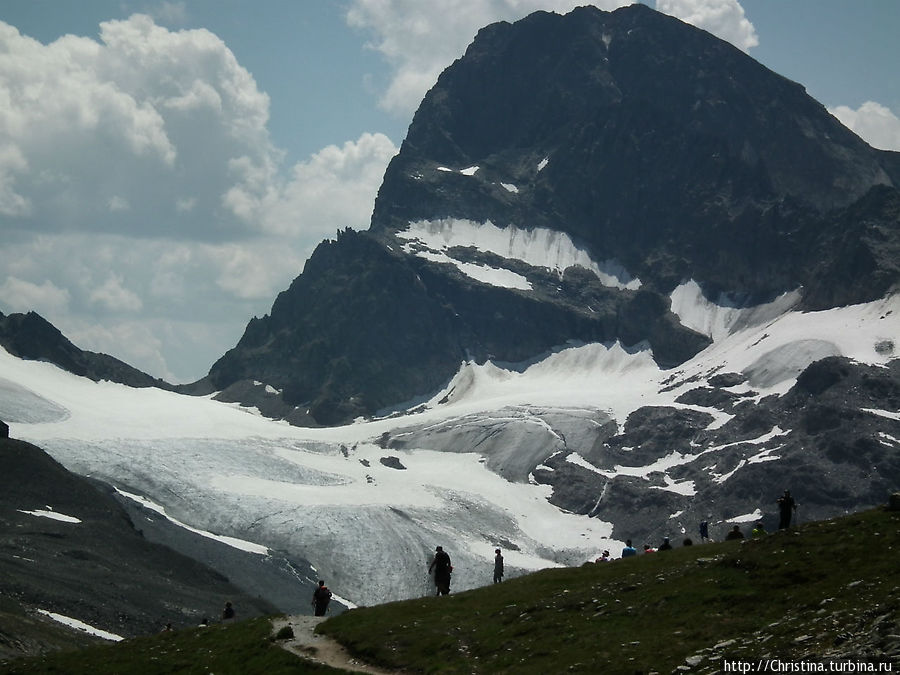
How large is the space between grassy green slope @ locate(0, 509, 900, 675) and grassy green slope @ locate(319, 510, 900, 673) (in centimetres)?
9

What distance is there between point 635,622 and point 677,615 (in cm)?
183

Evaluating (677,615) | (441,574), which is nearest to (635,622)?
(677,615)

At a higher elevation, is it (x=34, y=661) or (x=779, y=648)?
(x=779, y=648)

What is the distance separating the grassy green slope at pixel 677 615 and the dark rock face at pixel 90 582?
37933 millimetres

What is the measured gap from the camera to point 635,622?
170 ft

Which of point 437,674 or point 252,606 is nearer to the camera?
point 437,674

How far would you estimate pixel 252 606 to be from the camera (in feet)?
547

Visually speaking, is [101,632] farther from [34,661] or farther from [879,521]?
[879,521]

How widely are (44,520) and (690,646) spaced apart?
522ft

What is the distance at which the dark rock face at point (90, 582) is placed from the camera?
113 metres

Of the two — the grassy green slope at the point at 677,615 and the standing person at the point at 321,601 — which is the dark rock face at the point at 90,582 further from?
the grassy green slope at the point at 677,615

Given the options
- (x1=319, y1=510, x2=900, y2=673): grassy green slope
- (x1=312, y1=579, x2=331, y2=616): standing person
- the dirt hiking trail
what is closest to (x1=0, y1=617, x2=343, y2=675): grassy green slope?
the dirt hiking trail

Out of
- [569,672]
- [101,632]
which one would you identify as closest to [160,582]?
[101,632]

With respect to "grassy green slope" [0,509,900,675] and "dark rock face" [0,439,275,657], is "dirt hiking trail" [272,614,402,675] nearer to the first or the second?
"grassy green slope" [0,509,900,675]
